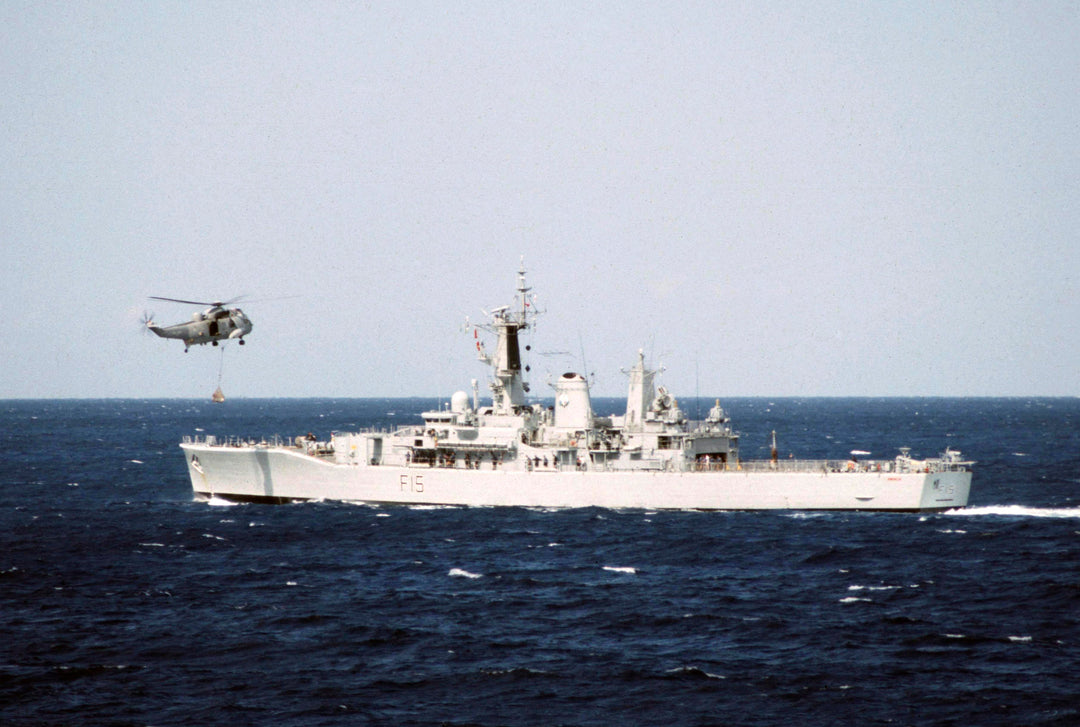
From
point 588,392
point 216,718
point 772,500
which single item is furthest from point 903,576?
point 216,718

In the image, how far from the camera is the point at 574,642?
93.2ft

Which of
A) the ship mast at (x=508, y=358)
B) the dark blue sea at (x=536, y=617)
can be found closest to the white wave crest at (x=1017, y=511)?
the dark blue sea at (x=536, y=617)

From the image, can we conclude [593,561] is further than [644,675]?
Yes

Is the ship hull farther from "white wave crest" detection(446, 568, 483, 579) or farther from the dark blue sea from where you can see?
"white wave crest" detection(446, 568, 483, 579)

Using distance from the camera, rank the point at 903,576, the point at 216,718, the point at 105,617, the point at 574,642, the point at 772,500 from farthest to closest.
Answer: the point at 772,500 < the point at 903,576 < the point at 105,617 < the point at 574,642 < the point at 216,718

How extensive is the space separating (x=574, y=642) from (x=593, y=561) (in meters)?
10.4

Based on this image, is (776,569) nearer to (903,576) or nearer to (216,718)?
(903,576)

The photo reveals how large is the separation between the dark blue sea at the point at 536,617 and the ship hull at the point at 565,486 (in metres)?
0.85

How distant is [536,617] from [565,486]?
721 inches

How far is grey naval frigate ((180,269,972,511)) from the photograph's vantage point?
1874 inches

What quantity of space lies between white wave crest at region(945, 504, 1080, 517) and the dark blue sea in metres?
0.35

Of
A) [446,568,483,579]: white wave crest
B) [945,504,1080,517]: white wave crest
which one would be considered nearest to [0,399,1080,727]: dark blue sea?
[446,568,483,579]: white wave crest

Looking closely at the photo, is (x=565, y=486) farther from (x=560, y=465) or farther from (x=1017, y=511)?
(x=1017, y=511)

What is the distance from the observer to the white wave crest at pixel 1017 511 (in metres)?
49.4
